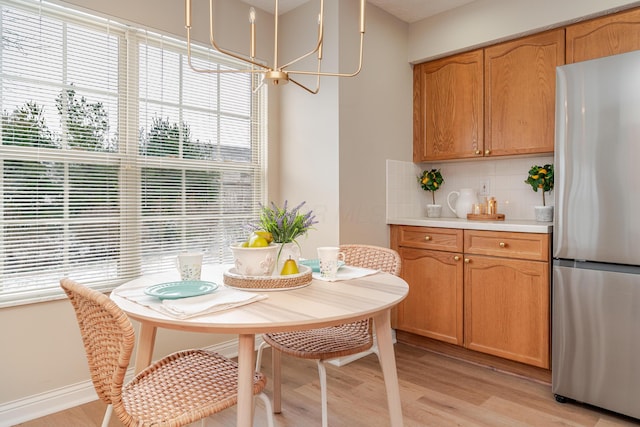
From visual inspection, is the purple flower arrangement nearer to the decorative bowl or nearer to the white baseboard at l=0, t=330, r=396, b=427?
the decorative bowl

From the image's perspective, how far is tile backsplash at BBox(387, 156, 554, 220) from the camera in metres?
3.00

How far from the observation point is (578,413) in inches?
82.9

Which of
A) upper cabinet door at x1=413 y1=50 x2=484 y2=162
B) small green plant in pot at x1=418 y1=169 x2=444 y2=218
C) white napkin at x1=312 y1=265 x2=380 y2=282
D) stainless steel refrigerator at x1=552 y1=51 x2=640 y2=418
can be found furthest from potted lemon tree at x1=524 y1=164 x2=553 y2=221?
white napkin at x1=312 y1=265 x2=380 y2=282

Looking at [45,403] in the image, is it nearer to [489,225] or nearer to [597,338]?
[489,225]

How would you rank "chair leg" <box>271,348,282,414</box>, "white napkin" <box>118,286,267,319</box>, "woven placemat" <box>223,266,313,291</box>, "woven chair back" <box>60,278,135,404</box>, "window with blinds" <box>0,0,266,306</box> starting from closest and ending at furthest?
"woven chair back" <box>60,278,135,404</box> < "white napkin" <box>118,286,267,319</box> < "woven placemat" <box>223,266,313,291</box> < "chair leg" <box>271,348,282,414</box> < "window with blinds" <box>0,0,266,306</box>

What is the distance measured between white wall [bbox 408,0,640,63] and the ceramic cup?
8.17ft

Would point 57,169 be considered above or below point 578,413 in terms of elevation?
above

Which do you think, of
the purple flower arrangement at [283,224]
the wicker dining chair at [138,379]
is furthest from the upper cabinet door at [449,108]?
the wicker dining chair at [138,379]

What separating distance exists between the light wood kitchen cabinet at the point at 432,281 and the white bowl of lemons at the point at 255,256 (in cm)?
168

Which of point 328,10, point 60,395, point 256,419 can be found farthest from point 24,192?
point 328,10

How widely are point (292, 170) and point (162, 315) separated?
2050 millimetres

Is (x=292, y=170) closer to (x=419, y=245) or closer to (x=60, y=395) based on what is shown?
(x=419, y=245)

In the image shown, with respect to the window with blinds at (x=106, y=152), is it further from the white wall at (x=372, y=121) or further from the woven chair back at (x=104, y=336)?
the woven chair back at (x=104, y=336)

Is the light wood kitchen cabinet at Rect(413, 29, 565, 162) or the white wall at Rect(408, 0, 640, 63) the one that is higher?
the white wall at Rect(408, 0, 640, 63)
